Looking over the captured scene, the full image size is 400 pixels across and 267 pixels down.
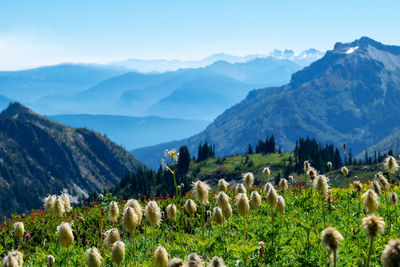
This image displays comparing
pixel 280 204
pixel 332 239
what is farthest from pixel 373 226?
pixel 280 204

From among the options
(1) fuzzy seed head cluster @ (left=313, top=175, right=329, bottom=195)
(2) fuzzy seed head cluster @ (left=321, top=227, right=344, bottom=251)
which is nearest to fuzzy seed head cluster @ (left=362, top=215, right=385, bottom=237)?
(2) fuzzy seed head cluster @ (left=321, top=227, right=344, bottom=251)

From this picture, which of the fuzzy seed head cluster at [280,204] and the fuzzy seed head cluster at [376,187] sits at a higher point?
the fuzzy seed head cluster at [376,187]

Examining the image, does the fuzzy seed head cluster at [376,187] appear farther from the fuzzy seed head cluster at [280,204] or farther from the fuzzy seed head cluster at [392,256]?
the fuzzy seed head cluster at [392,256]

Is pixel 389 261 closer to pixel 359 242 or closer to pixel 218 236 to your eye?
pixel 359 242

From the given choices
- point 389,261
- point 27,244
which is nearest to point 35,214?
point 27,244

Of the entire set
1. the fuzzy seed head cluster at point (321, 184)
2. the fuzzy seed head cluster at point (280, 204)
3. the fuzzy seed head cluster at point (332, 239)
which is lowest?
the fuzzy seed head cluster at point (280, 204)

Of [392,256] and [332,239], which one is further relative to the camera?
[332,239]

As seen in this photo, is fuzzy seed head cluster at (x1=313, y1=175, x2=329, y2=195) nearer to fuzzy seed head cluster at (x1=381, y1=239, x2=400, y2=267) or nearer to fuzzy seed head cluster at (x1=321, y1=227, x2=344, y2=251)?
fuzzy seed head cluster at (x1=321, y1=227, x2=344, y2=251)

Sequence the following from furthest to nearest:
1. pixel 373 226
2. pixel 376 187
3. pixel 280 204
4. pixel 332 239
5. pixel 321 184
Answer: pixel 376 187 → pixel 280 204 → pixel 321 184 → pixel 332 239 → pixel 373 226

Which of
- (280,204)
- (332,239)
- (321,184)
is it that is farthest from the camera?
(280,204)

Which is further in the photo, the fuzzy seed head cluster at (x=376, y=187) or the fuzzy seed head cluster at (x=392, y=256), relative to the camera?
the fuzzy seed head cluster at (x=376, y=187)

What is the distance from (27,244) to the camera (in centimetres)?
1276

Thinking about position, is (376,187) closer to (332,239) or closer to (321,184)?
(321,184)

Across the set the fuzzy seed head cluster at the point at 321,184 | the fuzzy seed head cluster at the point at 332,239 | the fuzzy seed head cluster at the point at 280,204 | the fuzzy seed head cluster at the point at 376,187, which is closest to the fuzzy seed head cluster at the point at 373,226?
the fuzzy seed head cluster at the point at 332,239
